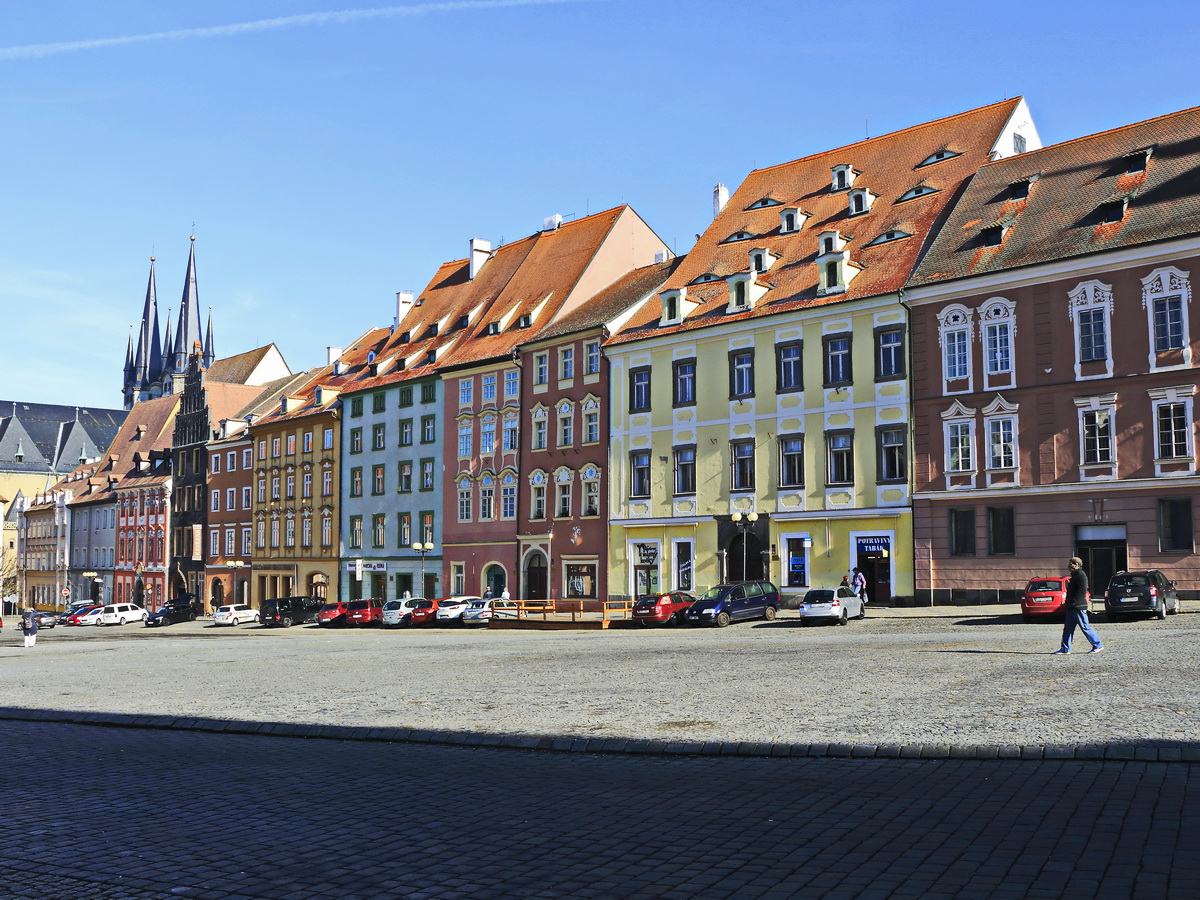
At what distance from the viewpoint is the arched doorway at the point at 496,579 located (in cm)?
6253

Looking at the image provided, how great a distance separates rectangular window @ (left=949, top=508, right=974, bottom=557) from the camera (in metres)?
43.8

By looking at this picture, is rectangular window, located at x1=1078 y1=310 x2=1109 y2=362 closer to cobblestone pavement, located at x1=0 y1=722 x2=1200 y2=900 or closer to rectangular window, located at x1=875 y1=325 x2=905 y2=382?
rectangular window, located at x1=875 y1=325 x2=905 y2=382

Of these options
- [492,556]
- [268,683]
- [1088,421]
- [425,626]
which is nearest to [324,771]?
[268,683]

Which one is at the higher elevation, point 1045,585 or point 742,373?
point 742,373

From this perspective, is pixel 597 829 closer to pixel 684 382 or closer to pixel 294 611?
pixel 684 382

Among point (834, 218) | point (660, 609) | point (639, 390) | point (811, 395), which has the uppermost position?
point (834, 218)

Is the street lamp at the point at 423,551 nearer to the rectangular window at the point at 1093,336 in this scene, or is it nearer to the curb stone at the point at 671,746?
the rectangular window at the point at 1093,336

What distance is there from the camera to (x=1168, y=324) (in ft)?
131

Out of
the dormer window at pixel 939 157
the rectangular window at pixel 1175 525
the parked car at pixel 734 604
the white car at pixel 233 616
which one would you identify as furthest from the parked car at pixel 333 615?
the rectangular window at pixel 1175 525

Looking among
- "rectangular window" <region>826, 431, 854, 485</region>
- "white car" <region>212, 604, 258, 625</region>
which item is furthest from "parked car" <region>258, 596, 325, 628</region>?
"rectangular window" <region>826, 431, 854, 485</region>

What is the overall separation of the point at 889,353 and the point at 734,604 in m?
11.4

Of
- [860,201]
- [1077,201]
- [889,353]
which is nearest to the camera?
[1077,201]

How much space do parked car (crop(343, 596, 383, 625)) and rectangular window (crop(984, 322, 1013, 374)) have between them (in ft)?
99.1

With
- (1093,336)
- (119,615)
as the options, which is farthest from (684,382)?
(119,615)
